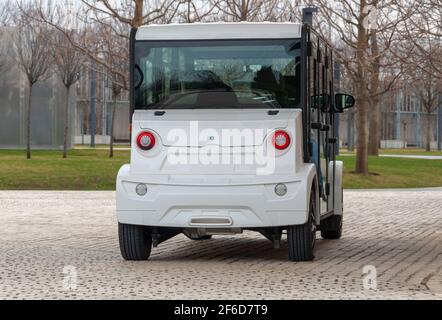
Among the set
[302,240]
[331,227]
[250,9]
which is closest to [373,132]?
[250,9]

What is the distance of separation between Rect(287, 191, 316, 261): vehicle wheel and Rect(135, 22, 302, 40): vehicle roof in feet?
6.15

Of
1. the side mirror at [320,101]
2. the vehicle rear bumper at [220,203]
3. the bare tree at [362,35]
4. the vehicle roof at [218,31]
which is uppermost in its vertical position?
the bare tree at [362,35]

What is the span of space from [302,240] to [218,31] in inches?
97.8

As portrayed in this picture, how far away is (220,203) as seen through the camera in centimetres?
1019

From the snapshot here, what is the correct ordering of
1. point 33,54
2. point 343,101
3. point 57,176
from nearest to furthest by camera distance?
point 343,101 < point 57,176 < point 33,54

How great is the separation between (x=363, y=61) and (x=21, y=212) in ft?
48.5

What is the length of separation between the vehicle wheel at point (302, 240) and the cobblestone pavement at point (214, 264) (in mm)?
122

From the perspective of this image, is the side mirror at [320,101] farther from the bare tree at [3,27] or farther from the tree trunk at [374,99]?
the bare tree at [3,27]

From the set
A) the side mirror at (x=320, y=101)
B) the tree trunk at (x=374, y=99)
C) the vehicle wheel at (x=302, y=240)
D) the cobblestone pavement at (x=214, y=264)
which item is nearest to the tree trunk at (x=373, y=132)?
the tree trunk at (x=374, y=99)

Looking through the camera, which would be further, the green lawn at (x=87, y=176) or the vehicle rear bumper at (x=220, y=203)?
the green lawn at (x=87, y=176)

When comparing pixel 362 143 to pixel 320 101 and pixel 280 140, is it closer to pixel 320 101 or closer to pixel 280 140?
pixel 320 101

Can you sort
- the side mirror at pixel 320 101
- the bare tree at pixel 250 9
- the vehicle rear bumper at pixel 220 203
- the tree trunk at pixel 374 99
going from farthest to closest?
the tree trunk at pixel 374 99 < the bare tree at pixel 250 9 < the side mirror at pixel 320 101 < the vehicle rear bumper at pixel 220 203

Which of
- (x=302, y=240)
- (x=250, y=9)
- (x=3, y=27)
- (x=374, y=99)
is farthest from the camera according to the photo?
(x=3, y=27)

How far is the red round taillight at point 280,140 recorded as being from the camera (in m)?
10.3
